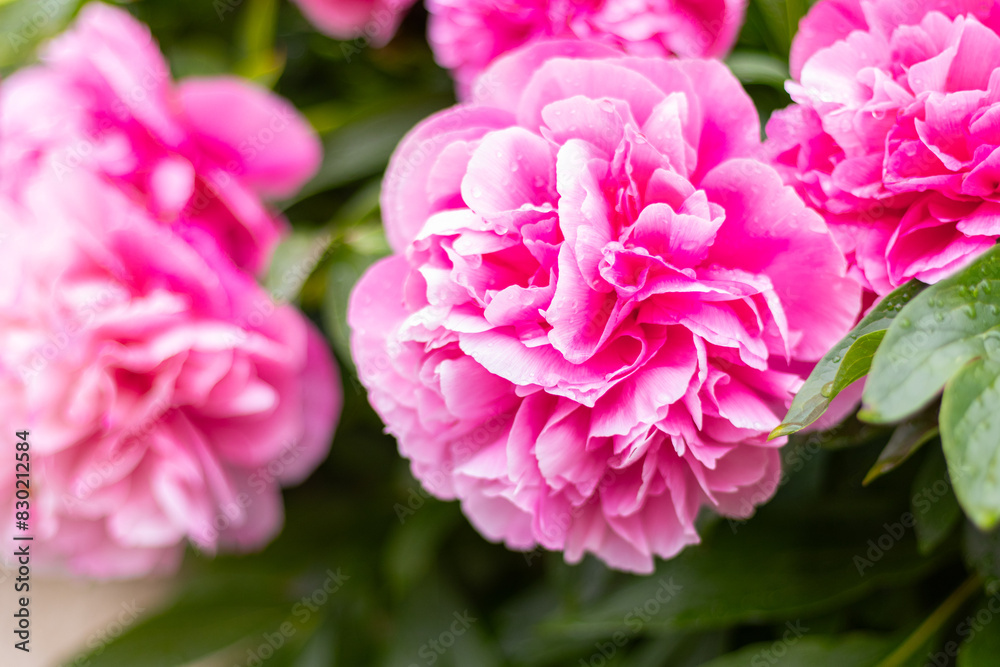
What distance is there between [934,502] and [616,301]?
213mm

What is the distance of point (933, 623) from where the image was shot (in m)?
0.47

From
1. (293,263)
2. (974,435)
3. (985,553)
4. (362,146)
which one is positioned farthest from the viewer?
(362,146)

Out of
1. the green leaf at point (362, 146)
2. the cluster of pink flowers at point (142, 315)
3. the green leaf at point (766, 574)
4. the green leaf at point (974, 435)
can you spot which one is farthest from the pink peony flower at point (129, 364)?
the green leaf at point (974, 435)


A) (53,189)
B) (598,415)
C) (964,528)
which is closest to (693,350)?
(598,415)

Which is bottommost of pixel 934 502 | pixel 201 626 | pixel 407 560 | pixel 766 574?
pixel 201 626

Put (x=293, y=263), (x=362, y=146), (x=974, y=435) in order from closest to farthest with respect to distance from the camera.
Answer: (x=974, y=435), (x=293, y=263), (x=362, y=146)

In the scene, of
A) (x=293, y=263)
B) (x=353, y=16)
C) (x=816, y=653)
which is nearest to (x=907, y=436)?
(x=816, y=653)

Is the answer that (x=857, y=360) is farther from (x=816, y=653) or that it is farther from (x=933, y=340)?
(x=816, y=653)

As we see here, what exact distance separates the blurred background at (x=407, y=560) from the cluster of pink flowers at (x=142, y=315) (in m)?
0.04

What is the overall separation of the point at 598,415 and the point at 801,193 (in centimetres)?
13

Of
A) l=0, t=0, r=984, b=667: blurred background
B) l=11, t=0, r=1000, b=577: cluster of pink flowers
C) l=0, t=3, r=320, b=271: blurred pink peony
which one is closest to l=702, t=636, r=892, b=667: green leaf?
l=0, t=0, r=984, b=667: blurred background

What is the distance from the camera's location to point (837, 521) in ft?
1.68

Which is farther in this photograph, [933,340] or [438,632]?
[438,632]

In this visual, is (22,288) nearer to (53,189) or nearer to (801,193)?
(53,189)
